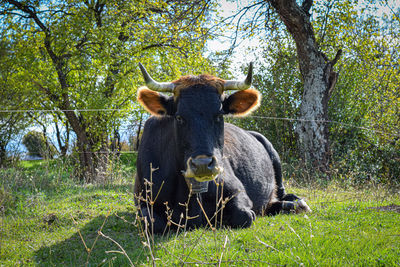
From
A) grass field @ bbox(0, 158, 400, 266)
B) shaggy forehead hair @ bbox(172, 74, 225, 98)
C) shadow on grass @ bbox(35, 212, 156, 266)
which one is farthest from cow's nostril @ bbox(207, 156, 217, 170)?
shaggy forehead hair @ bbox(172, 74, 225, 98)

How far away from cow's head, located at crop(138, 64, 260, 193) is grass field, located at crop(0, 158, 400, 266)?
812 millimetres

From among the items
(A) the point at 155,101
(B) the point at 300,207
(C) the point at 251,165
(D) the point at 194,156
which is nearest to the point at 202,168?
(D) the point at 194,156

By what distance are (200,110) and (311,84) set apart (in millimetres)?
7760

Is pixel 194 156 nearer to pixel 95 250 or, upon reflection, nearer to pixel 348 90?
pixel 95 250

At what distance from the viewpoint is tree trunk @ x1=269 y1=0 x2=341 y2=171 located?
424 inches

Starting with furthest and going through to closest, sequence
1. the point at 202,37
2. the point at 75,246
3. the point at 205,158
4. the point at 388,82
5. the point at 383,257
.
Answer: the point at 202,37
the point at 388,82
the point at 75,246
the point at 205,158
the point at 383,257

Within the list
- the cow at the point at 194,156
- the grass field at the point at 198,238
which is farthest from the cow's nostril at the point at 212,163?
the grass field at the point at 198,238

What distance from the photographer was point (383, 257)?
2967 mm

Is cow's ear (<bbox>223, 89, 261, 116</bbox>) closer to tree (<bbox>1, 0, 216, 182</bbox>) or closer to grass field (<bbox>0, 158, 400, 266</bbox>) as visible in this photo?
grass field (<bbox>0, 158, 400, 266</bbox>)

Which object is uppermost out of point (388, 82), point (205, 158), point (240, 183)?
point (388, 82)

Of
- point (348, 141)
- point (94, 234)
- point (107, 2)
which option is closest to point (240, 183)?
point (94, 234)

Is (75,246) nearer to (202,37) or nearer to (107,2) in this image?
(202,37)

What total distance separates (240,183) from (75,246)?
250 centimetres


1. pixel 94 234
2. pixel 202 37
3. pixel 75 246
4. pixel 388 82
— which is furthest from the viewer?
pixel 202 37
